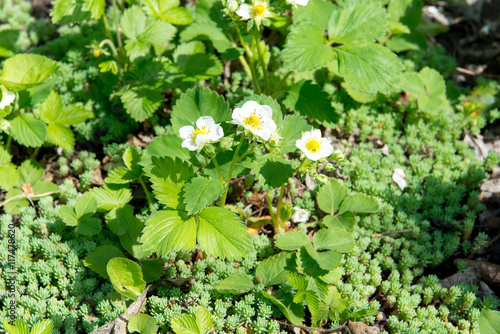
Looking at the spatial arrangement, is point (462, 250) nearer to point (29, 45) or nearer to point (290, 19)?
point (290, 19)

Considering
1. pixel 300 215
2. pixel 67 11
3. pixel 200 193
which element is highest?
pixel 67 11

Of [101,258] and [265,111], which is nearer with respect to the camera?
[265,111]

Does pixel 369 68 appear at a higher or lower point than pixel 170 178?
higher

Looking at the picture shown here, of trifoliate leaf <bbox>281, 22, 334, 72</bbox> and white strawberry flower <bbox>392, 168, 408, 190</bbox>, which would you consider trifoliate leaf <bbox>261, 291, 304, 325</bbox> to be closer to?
white strawberry flower <bbox>392, 168, 408, 190</bbox>

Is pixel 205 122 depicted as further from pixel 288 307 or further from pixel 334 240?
pixel 288 307

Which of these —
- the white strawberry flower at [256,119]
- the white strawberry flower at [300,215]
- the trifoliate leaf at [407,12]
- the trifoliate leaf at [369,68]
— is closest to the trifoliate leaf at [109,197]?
the white strawberry flower at [256,119]

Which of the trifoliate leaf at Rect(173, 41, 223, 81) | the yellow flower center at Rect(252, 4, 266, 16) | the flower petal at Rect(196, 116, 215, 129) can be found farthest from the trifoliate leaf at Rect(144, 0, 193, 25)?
the flower petal at Rect(196, 116, 215, 129)

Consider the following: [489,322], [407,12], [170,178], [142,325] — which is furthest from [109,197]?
[407,12]

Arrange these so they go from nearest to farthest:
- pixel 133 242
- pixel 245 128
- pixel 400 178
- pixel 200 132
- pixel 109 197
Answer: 1. pixel 245 128
2. pixel 200 132
3. pixel 133 242
4. pixel 109 197
5. pixel 400 178
